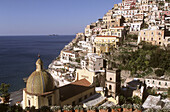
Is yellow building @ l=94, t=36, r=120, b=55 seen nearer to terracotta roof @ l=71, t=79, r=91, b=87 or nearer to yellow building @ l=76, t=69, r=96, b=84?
yellow building @ l=76, t=69, r=96, b=84

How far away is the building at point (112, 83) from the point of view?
21.9m

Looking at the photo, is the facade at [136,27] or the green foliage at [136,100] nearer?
the green foliage at [136,100]

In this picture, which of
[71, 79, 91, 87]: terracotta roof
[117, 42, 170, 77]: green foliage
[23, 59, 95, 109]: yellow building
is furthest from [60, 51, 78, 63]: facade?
[23, 59, 95, 109]: yellow building

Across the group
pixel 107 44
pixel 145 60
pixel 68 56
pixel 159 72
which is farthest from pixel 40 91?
pixel 68 56

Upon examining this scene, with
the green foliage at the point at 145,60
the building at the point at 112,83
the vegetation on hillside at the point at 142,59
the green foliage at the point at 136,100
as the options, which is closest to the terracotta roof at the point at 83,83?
the building at the point at 112,83

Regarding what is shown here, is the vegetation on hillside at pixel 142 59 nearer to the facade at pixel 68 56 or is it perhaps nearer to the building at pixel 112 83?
the facade at pixel 68 56

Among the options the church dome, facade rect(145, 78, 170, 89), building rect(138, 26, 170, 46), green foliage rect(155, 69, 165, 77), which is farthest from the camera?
building rect(138, 26, 170, 46)

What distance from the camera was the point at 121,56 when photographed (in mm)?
40969

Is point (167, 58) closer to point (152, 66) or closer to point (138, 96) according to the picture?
point (152, 66)

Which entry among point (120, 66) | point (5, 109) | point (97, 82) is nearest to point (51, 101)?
point (5, 109)

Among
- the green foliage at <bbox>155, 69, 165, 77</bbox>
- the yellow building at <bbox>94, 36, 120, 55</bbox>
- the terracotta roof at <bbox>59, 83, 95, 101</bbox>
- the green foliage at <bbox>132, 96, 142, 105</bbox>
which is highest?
the yellow building at <bbox>94, 36, 120, 55</bbox>

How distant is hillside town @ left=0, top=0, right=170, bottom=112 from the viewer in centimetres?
1431

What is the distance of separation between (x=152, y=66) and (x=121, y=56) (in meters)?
8.25

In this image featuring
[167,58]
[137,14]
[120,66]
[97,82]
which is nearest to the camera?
[97,82]
